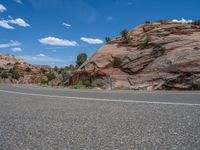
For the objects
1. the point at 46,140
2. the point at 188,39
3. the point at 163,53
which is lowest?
the point at 46,140

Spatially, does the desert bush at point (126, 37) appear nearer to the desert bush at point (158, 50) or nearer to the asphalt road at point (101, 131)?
the desert bush at point (158, 50)

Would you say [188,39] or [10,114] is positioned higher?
[188,39]

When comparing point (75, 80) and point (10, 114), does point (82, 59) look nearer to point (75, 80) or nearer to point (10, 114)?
point (75, 80)

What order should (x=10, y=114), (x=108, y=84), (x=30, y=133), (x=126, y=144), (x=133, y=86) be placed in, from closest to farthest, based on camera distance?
1. (x=126, y=144)
2. (x=30, y=133)
3. (x=10, y=114)
4. (x=133, y=86)
5. (x=108, y=84)

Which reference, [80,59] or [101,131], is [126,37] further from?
[101,131]

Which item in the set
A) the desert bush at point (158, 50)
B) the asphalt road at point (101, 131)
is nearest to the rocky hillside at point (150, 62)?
the desert bush at point (158, 50)

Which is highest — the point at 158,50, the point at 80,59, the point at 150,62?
the point at 80,59

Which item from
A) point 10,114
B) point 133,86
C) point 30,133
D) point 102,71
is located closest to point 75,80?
point 102,71

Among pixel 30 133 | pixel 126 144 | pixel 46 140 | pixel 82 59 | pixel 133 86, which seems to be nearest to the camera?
pixel 126 144

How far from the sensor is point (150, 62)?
1780 centimetres

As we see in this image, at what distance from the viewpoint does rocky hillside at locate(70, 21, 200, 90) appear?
15.0 m

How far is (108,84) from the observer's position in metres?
17.6

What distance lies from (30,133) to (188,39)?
17.4 metres

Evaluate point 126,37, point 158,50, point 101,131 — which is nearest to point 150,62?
point 158,50
